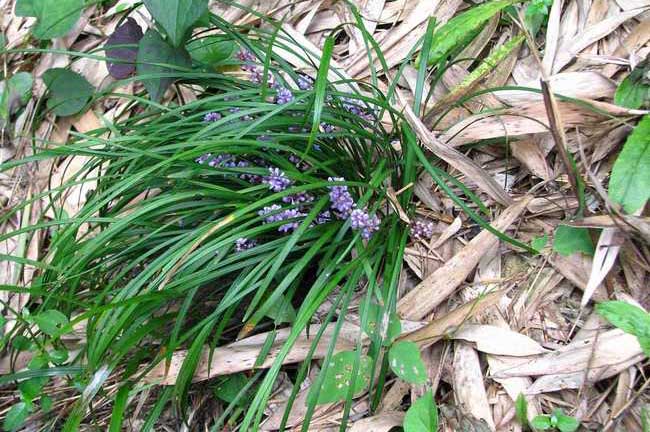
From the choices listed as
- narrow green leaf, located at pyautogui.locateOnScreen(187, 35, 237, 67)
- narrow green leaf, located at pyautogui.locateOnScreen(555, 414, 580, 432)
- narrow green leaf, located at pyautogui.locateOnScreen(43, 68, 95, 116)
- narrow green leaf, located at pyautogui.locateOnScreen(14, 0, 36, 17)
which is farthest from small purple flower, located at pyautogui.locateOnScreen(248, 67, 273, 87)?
narrow green leaf, located at pyautogui.locateOnScreen(555, 414, 580, 432)

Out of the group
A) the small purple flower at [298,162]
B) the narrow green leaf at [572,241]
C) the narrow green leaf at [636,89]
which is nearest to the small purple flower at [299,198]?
the small purple flower at [298,162]

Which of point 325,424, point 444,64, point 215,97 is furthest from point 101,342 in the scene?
point 444,64

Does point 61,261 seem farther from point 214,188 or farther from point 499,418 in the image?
point 499,418

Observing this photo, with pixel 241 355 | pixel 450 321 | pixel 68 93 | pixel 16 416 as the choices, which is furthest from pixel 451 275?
pixel 68 93

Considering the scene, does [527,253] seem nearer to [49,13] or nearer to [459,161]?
[459,161]

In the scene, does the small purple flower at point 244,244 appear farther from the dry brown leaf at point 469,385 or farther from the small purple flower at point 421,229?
the dry brown leaf at point 469,385

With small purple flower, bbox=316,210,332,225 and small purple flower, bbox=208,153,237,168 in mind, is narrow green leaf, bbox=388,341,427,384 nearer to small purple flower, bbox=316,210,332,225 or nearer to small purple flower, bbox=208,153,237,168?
small purple flower, bbox=316,210,332,225
